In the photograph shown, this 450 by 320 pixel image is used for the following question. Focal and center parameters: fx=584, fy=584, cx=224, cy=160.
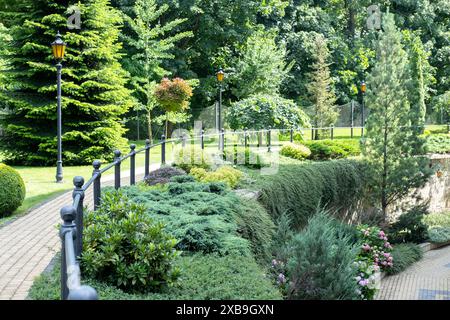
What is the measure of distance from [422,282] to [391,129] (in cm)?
522

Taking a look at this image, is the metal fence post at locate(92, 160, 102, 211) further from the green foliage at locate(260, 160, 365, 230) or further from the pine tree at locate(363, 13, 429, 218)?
the pine tree at locate(363, 13, 429, 218)

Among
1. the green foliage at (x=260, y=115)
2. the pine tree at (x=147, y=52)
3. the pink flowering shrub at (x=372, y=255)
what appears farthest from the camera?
the pine tree at (x=147, y=52)

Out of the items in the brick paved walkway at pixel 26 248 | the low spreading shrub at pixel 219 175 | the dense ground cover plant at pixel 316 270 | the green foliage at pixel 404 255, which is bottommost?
the green foliage at pixel 404 255

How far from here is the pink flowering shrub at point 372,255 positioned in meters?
11.5

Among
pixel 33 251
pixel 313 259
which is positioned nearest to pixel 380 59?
pixel 313 259

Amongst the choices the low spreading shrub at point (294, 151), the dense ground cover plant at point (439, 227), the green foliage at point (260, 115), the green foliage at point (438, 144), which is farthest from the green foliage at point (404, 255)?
the green foliage at point (438, 144)

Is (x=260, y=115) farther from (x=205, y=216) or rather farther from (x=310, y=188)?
(x=205, y=216)

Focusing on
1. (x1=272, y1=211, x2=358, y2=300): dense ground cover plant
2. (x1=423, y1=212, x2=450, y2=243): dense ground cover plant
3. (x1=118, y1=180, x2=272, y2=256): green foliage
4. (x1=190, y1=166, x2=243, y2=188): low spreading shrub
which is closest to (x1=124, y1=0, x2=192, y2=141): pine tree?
(x1=423, y1=212, x2=450, y2=243): dense ground cover plant

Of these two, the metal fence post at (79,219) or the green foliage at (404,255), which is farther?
the green foliage at (404,255)

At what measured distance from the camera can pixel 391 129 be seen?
668 inches

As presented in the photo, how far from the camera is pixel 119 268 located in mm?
5246

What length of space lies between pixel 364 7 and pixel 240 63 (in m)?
16.1

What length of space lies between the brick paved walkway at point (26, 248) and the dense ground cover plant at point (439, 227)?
1082 centimetres

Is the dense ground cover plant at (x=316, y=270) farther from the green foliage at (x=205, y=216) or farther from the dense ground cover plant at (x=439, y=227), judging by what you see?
the dense ground cover plant at (x=439, y=227)
